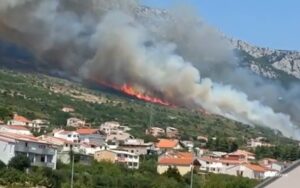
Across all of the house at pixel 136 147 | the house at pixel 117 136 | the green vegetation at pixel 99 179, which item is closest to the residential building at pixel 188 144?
the house at pixel 117 136

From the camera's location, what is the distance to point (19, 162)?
123 ft

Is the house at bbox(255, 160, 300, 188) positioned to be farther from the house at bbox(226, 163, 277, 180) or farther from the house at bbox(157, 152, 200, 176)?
the house at bbox(226, 163, 277, 180)

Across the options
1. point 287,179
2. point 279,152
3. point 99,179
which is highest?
point 279,152

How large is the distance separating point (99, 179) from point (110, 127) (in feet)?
134

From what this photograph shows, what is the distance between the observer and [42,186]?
3112 cm

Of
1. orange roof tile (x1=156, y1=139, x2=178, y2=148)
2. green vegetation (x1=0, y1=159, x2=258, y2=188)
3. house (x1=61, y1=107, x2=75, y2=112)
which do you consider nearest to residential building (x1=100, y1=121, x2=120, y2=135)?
orange roof tile (x1=156, y1=139, x2=178, y2=148)

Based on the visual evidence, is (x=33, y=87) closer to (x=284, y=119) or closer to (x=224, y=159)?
(x=284, y=119)

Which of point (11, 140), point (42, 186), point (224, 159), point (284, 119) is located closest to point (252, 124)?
point (284, 119)

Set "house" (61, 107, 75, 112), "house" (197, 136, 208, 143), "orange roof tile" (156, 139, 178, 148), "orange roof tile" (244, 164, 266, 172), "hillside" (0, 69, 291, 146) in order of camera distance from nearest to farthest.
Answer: "orange roof tile" (244, 164, 266, 172), "orange roof tile" (156, 139, 178, 148), "house" (197, 136, 208, 143), "hillside" (0, 69, 291, 146), "house" (61, 107, 75, 112)

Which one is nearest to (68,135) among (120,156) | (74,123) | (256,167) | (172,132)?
(120,156)

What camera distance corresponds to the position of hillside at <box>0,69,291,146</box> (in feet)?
263

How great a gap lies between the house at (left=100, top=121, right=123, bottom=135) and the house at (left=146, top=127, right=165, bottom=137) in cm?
353

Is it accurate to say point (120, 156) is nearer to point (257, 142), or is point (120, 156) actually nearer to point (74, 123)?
point (74, 123)

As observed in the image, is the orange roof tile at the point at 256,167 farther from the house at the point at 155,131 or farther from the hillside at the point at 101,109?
the house at the point at 155,131
